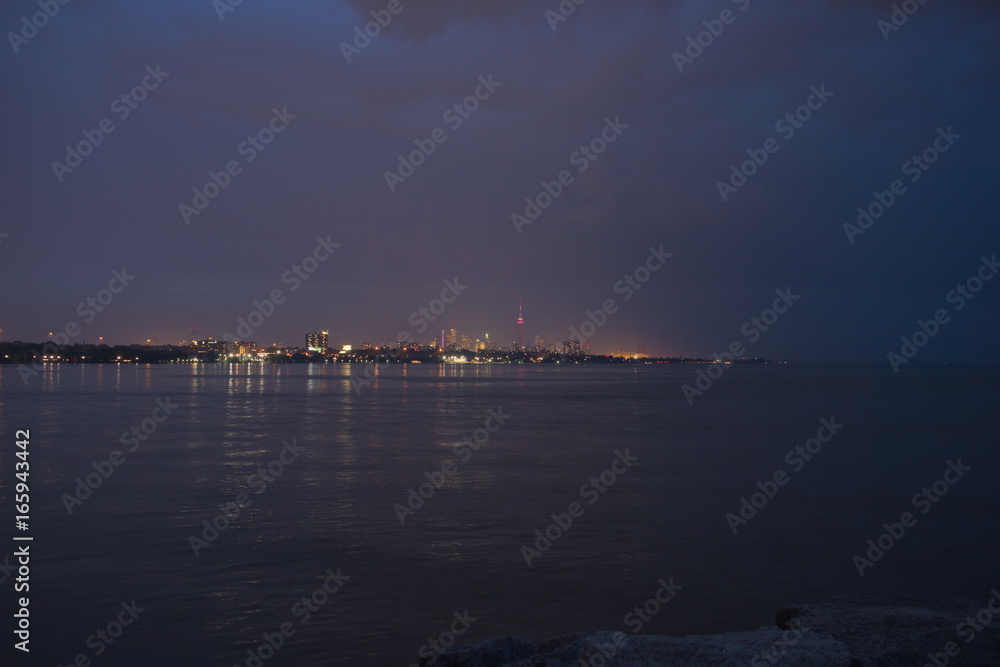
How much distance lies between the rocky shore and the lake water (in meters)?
1.66

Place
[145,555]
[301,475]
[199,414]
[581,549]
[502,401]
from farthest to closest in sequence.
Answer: [502,401], [199,414], [301,475], [581,549], [145,555]

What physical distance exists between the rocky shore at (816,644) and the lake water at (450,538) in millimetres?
1659

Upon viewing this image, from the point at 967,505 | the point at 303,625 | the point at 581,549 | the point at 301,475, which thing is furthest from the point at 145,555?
the point at 967,505

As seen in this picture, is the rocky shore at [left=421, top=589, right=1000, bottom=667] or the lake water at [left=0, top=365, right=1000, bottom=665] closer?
the rocky shore at [left=421, top=589, right=1000, bottom=667]

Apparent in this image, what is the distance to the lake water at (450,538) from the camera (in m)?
8.89

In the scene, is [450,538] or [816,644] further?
[450,538]

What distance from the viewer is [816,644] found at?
5559 mm

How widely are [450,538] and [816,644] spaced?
808 centimetres

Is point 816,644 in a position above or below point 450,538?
above

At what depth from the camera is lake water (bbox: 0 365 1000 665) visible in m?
8.89

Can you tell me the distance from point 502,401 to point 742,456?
99.3ft

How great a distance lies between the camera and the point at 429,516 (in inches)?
576

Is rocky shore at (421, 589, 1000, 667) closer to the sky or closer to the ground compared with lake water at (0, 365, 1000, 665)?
closer to the sky

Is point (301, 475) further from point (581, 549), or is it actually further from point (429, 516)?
point (581, 549)
